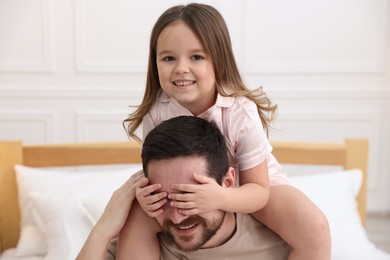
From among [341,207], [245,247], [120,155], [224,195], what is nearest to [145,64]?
[120,155]

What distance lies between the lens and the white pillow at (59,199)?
2084mm

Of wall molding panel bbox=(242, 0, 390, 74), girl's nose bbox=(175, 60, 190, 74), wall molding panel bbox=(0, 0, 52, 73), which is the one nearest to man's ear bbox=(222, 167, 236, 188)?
girl's nose bbox=(175, 60, 190, 74)

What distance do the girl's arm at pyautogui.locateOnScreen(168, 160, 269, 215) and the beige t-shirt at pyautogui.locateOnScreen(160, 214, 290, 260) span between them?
0.10 meters

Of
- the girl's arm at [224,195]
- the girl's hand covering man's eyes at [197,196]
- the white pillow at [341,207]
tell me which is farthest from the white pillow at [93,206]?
the girl's hand covering man's eyes at [197,196]

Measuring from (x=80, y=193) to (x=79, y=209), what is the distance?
0.30 ft

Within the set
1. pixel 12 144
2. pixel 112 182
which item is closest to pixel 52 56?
pixel 12 144

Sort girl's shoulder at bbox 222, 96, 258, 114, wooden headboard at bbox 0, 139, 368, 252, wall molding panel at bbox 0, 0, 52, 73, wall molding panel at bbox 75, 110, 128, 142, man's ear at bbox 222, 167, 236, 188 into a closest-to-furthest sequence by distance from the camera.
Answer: man's ear at bbox 222, 167, 236, 188
girl's shoulder at bbox 222, 96, 258, 114
wooden headboard at bbox 0, 139, 368, 252
wall molding panel at bbox 0, 0, 52, 73
wall molding panel at bbox 75, 110, 128, 142

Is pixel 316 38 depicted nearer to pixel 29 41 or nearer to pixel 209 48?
pixel 29 41

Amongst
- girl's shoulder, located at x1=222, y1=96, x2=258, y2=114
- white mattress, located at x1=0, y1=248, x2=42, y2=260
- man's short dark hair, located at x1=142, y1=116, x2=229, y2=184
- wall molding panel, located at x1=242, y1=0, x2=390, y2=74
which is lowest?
white mattress, located at x1=0, y1=248, x2=42, y2=260

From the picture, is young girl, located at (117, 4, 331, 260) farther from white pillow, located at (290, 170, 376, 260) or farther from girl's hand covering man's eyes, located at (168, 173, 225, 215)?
white pillow, located at (290, 170, 376, 260)

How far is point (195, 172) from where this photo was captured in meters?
1.17

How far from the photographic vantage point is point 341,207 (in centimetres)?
218

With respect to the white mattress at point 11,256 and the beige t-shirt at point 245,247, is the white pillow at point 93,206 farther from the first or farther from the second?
the beige t-shirt at point 245,247

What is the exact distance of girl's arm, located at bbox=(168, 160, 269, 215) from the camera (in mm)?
1130
